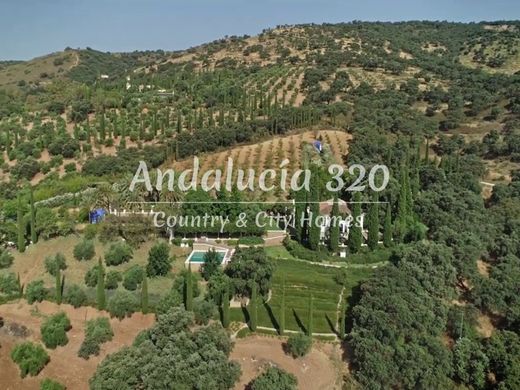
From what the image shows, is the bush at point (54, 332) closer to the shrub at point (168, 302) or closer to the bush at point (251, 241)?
the shrub at point (168, 302)

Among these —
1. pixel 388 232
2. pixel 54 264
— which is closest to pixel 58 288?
pixel 54 264

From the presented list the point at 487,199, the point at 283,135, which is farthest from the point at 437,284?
the point at 283,135

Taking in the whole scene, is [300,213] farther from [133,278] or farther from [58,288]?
[58,288]

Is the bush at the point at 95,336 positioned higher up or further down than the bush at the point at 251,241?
further down

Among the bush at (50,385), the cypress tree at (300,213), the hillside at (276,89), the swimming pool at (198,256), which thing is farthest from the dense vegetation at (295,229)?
the bush at (50,385)

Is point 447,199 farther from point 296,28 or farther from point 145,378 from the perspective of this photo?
point 296,28
